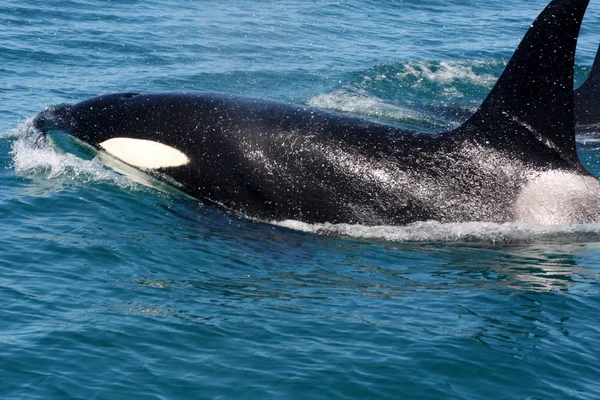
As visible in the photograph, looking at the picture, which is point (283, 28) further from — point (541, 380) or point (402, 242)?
point (541, 380)

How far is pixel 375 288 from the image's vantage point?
31.7 ft

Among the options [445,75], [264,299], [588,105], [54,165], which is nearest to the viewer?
[264,299]

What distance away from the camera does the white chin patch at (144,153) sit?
1253cm

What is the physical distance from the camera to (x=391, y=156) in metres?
11.3

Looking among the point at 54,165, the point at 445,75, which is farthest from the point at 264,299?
the point at 445,75

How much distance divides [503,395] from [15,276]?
208 inches

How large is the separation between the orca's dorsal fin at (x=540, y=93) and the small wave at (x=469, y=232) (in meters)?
0.85

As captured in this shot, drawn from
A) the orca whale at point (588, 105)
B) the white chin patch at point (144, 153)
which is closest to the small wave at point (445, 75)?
the orca whale at point (588, 105)

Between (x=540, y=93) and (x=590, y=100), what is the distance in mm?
7221

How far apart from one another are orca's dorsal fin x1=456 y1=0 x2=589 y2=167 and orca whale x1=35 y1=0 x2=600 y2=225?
1 centimetres

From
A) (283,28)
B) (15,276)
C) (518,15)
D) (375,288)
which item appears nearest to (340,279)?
(375,288)

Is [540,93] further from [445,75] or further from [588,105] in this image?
[445,75]

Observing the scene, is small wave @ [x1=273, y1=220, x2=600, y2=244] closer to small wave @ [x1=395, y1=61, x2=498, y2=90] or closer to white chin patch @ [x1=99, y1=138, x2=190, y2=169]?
white chin patch @ [x1=99, y1=138, x2=190, y2=169]

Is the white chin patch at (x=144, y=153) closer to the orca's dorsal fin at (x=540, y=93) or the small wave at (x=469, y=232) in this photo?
the small wave at (x=469, y=232)
